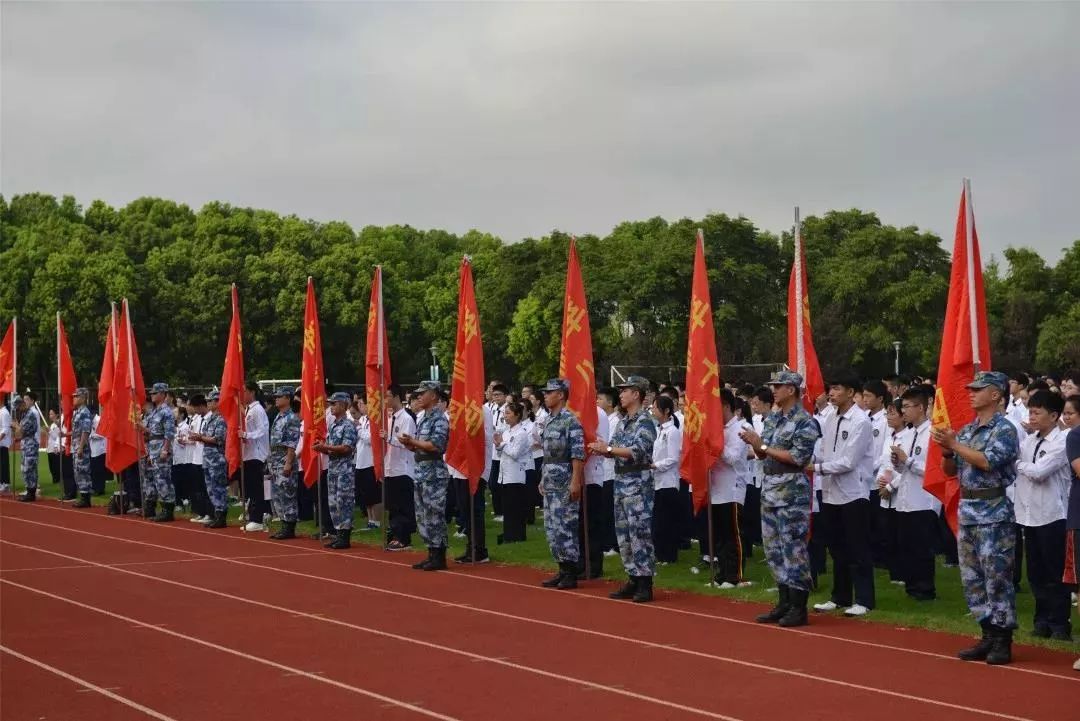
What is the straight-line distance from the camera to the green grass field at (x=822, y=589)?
1088 cm

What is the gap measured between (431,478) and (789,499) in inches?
201

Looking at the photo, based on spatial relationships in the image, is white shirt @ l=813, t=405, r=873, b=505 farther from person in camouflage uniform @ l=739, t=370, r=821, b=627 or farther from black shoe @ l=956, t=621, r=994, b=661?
black shoe @ l=956, t=621, r=994, b=661

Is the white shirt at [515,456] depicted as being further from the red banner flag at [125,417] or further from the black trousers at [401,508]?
the red banner flag at [125,417]

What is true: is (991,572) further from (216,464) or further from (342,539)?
(216,464)

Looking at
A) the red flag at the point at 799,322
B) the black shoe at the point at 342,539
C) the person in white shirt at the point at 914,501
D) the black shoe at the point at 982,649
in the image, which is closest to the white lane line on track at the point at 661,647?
the black shoe at the point at 982,649

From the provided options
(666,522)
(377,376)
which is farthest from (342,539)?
(666,522)

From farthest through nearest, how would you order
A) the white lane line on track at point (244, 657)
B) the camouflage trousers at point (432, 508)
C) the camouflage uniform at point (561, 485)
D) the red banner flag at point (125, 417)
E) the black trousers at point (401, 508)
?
the red banner flag at point (125, 417) < the black trousers at point (401, 508) < the camouflage trousers at point (432, 508) < the camouflage uniform at point (561, 485) < the white lane line on track at point (244, 657)

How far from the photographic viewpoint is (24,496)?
25.9 m

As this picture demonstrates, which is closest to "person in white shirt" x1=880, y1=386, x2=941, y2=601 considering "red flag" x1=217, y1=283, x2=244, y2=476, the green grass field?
the green grass field

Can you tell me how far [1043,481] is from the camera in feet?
33.5

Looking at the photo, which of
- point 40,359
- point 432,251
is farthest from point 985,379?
point 432,251

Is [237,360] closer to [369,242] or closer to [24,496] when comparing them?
[24,496]

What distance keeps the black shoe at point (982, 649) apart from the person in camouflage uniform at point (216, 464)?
12727 mm

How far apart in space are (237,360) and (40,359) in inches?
1355
